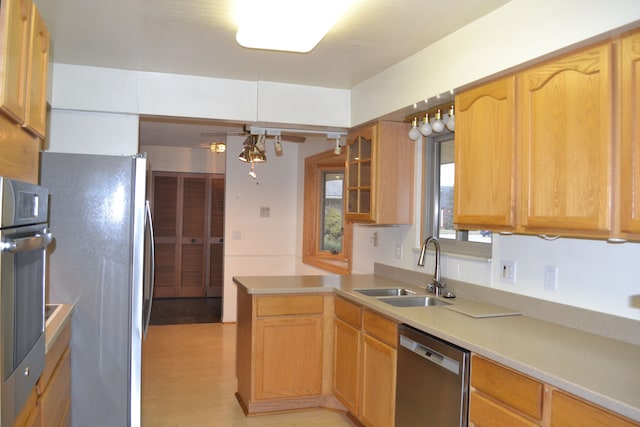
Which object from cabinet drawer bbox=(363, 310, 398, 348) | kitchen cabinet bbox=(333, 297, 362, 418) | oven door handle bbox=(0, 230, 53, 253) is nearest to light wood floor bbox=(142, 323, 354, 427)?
kitchen cabinet bbox=(333, 297, 362, 418)

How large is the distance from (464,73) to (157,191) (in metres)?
6.05

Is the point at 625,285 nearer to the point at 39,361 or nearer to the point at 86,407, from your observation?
the point at 39,361

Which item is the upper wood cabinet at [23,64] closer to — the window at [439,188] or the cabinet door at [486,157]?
the cabinet door at [486,157]

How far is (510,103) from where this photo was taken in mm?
2264

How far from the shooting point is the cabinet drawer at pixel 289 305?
11.1 ft

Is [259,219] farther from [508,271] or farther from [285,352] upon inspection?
[508,271]

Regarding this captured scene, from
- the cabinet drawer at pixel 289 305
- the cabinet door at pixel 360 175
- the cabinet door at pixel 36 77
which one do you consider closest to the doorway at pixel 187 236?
the cabinet door at pixel 360 175

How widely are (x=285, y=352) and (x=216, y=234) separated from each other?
4742 mm

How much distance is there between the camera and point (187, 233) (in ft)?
25.7

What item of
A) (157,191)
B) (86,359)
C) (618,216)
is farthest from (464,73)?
(157,191)

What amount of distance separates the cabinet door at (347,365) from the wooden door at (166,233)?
492 cm

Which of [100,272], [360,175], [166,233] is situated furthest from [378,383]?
[166,233]

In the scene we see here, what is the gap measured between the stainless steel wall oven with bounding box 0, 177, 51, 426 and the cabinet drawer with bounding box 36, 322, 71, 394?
0.17 metres

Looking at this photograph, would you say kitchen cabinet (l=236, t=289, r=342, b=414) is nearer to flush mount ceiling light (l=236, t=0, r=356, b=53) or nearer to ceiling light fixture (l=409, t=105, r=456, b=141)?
ceiling light fixture (l=409, t=105, r=456, b=141)
